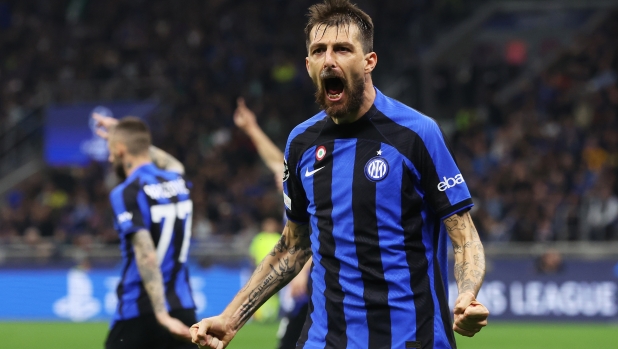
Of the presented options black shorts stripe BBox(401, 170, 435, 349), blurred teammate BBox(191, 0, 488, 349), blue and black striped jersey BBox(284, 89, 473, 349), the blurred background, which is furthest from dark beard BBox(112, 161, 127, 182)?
the blurred background

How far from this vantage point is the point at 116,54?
26.3 meters

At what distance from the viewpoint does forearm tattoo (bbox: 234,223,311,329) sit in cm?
470

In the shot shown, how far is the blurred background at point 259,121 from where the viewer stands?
1775cm

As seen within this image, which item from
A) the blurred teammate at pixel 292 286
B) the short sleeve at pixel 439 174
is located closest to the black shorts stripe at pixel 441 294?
the short sleeve at pixel 439 174

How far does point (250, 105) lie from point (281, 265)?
760 inches

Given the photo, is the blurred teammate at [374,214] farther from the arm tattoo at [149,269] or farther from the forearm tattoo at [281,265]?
the arm tattoo at [149,269]

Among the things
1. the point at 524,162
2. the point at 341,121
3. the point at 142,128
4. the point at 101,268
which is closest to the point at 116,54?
the point at 101,268

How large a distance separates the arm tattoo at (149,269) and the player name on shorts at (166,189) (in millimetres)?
313

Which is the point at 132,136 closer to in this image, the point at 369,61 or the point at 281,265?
the point at 281,265

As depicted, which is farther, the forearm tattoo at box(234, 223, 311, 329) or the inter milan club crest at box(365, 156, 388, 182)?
the forearm tattoo at box(234, 223, 311, 329)

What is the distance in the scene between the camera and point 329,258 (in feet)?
14.2

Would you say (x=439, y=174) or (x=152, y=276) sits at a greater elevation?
(x=439, y=174)

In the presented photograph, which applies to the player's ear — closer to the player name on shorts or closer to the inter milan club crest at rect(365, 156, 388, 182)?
the inter milan club crest at rect(365, 156, 388, 182)

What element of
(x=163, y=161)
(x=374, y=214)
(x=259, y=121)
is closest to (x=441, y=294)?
(x=374, y=214)
